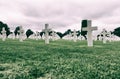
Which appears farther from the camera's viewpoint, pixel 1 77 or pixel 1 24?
pixel 1 24

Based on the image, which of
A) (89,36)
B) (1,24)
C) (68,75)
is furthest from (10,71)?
(1,24)

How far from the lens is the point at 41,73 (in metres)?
8.77

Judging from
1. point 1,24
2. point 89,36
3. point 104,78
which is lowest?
point 104,78

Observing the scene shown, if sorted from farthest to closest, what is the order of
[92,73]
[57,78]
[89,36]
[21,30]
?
[21,30] → [89,36] → [92,73] → [57,78]

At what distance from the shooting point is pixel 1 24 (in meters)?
104

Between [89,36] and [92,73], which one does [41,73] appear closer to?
[92,73]

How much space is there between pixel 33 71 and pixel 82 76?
5.97ft

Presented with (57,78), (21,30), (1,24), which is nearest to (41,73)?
(57,78)

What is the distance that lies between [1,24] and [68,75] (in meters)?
99.0

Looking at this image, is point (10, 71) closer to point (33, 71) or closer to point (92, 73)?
point (33, 71)

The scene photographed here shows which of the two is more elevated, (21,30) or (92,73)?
(21,30)

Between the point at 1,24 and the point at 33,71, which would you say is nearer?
the point at 33,71

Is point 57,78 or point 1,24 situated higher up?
point 1,24

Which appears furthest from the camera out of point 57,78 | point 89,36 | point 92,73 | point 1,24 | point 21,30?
point 1,24
